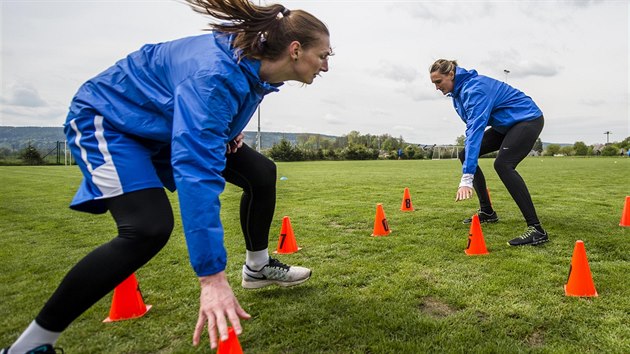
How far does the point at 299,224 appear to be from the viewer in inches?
247

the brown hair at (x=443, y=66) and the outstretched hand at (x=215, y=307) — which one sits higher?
the brown hair at (x=443, y=66)

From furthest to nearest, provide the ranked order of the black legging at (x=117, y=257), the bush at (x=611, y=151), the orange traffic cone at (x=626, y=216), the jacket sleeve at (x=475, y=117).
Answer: the bush at (x=611, y=151), the orange traffic cone at (x=626, y=216), the jacket sleeve at (x=475, y=117), the black legging at (x=117, y=257)

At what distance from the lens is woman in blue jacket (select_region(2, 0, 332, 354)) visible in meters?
1.74

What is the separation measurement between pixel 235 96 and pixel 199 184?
525 mm

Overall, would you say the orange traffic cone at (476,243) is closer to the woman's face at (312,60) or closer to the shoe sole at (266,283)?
the shoe sole at (266,283)

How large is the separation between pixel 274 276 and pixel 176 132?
180cm

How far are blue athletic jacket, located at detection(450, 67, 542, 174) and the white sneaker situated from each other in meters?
2.52

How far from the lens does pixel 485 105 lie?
4.93 meters

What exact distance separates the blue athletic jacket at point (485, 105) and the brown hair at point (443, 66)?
0.31 feet

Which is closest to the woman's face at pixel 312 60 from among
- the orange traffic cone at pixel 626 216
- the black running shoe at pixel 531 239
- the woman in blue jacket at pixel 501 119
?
the woman in blue jacket at pixel 501 119

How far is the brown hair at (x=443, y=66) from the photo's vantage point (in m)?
5.27

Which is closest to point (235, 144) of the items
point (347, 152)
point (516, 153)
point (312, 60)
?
point (312, 60)

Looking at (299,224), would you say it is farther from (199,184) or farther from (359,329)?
(199,184)

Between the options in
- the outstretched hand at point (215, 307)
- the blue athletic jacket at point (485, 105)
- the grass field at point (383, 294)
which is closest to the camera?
Result: the outstretched hand at point (215, 307)
